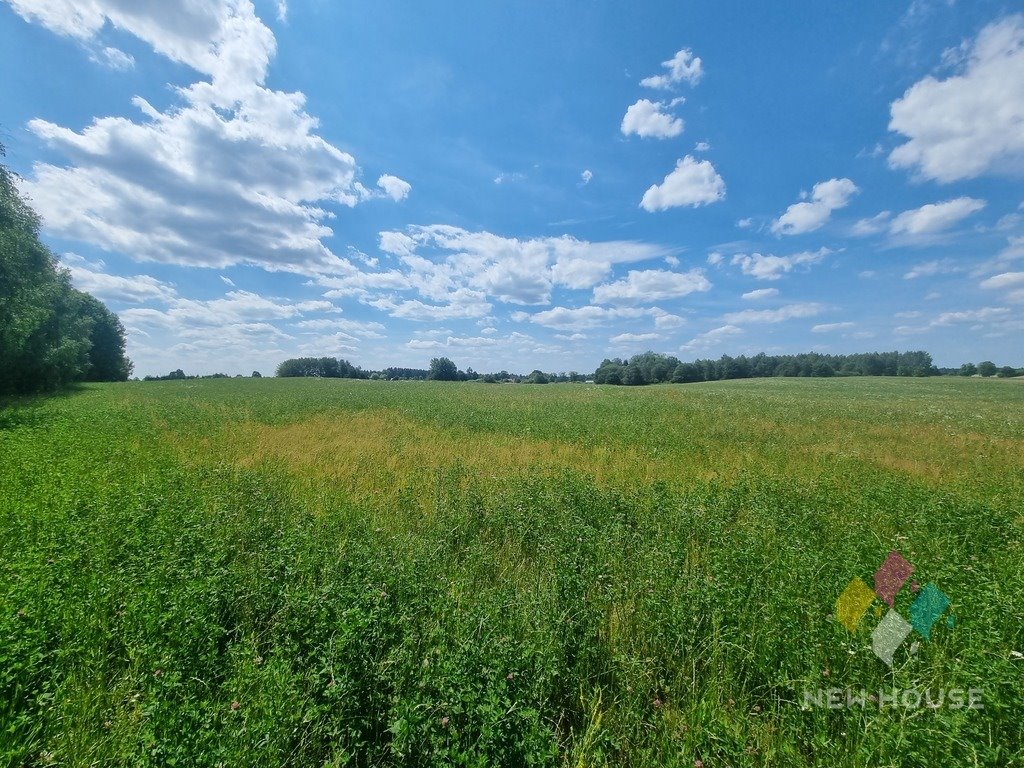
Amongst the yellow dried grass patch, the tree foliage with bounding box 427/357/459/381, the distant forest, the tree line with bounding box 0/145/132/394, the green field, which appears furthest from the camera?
the tree foliage with bounding box 427/357/459/381

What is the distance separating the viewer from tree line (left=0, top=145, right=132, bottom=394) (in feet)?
55.3

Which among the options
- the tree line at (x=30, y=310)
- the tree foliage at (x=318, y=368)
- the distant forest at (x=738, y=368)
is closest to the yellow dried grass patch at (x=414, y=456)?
the tree line at (x=30, y=310)

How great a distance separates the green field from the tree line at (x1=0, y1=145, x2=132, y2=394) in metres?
16.0

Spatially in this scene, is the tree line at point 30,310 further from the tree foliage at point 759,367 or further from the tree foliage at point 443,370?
the tree foliage at point 759,367

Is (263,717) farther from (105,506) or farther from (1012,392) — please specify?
(1012,392)

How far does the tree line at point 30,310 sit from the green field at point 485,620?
16.0 m

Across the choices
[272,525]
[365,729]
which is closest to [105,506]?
[272,525]

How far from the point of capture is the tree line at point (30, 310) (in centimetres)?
1684

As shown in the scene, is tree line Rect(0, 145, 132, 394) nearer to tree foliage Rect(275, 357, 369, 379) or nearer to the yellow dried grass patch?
the yellow dried grass patch

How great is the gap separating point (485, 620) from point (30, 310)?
28.9 meters

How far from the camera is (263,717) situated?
253 cm

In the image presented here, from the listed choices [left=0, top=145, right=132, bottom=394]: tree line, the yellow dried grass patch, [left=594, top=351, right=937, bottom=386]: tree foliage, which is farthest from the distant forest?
the yellow dried grass patch

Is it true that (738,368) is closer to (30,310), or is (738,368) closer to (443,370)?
(443,370)

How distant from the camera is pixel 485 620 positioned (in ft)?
11.2
